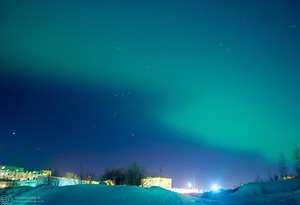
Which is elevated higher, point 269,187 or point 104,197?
point 269,187

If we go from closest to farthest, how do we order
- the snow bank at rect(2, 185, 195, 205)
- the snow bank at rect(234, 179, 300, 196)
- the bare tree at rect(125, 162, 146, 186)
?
the snow bank at rect(2, 185, 195, 205) → the snow bank at rect(234, 179, 300, 196) → the bare tree at rect(125, 162, 146, 186)

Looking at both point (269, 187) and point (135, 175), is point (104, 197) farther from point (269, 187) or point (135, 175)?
point (135, 175)

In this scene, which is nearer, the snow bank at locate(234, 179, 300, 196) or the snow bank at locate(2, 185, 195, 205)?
the snow bank at locate(2, 185, 195, 205)

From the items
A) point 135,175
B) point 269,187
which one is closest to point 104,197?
point 269,187

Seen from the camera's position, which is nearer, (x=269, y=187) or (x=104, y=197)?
(x=104, y=197)

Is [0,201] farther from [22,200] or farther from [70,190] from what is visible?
[70,190]

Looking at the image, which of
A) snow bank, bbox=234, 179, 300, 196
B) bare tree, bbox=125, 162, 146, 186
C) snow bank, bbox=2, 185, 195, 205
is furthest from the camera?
bare tree, bbox=125, 162, 146, 186

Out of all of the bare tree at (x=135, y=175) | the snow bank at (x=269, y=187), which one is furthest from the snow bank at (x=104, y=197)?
the bare tree at (x=135, y=175)

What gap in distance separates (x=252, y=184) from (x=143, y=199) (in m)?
14.5

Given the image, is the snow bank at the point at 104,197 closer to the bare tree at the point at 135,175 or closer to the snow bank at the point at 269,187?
the snow bank at the point at 269,187

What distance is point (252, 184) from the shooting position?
73.6ft

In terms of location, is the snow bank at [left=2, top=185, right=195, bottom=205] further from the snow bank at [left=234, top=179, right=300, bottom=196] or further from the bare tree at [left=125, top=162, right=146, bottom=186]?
the bare tree at [left=125, top=162, right=146, bottom=186]

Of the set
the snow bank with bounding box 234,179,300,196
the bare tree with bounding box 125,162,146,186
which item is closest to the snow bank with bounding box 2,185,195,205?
the snow bank with bounding box 234,179,300,196

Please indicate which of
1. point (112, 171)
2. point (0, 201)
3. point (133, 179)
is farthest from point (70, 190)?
point (112, 171)
